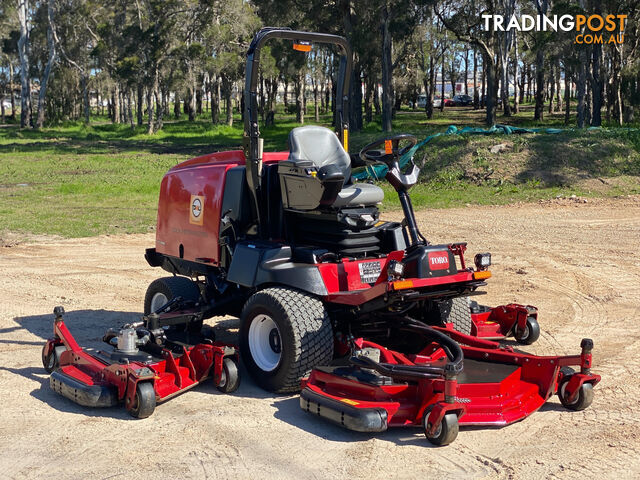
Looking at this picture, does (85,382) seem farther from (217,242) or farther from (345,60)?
(345,60)

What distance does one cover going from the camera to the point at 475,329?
298 inches

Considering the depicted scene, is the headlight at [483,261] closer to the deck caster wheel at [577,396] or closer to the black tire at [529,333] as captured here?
the deck caster wheel at [577,396]

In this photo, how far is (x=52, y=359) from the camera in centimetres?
695

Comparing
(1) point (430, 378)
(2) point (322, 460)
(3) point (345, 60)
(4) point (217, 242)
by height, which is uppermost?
(3) point (345, 60)

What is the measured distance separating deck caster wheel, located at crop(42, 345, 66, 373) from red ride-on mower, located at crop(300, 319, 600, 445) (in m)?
2.38

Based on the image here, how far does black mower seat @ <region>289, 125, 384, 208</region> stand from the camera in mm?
6680

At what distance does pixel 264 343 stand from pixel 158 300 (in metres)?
2.02

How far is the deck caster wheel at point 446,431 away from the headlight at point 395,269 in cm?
111

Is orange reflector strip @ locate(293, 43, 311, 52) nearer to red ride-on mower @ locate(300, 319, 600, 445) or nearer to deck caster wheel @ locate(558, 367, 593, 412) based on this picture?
red ride-on mower @ locate(300, 319, 600, 445)

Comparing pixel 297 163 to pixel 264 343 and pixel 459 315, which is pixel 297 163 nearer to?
pixel 264 343

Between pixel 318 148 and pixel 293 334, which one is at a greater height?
pixel 318 148

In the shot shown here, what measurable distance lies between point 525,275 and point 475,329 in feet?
13.0

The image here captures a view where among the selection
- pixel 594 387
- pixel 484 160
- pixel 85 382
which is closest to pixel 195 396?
pixel 85 382

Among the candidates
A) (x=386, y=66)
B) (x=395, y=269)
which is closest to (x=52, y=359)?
(x=395, y=269)
